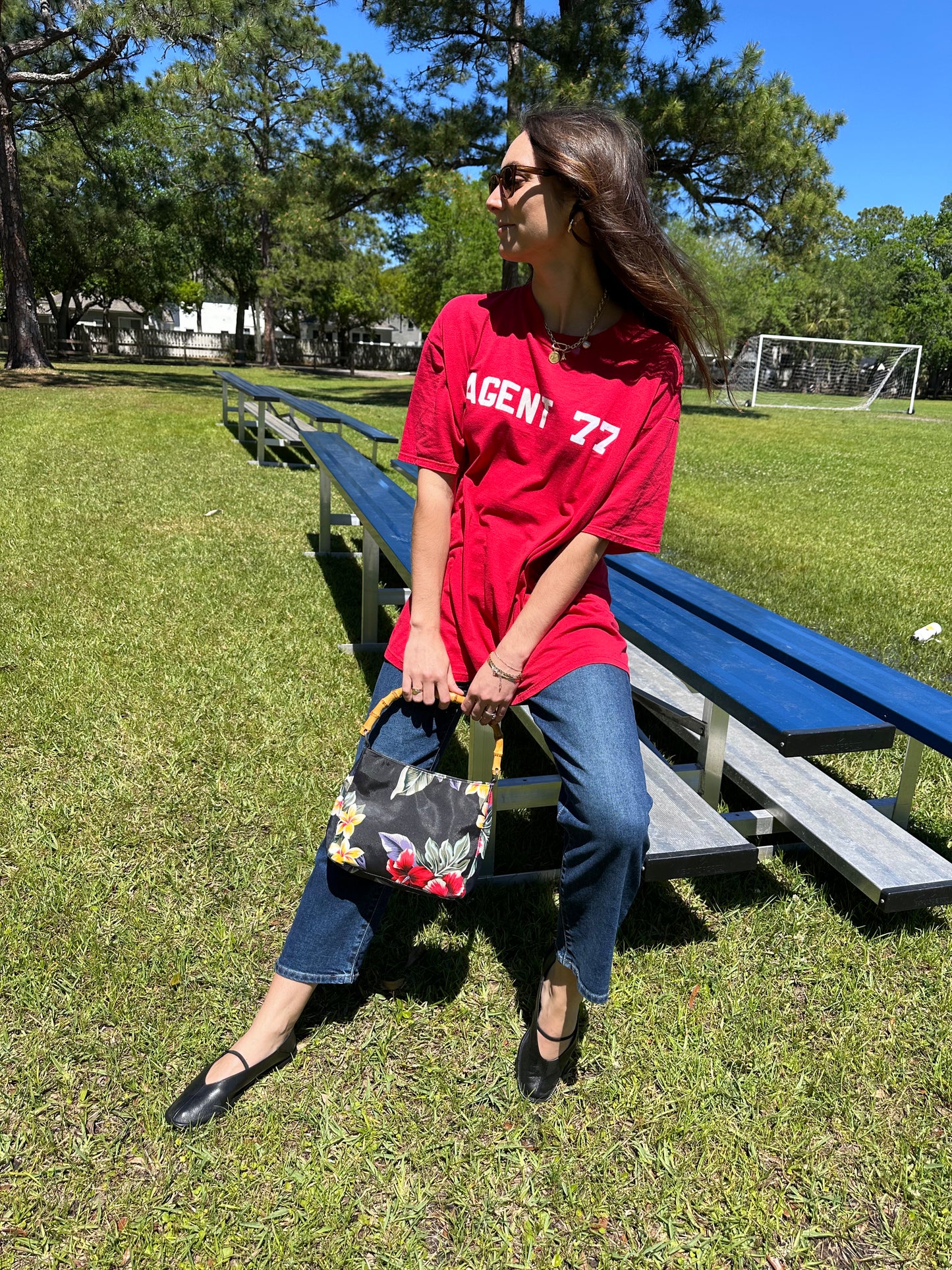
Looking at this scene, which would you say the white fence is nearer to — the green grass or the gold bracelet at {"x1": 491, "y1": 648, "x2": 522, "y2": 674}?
the green grass

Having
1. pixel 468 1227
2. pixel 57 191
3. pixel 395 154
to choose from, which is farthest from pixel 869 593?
pixel 57 191

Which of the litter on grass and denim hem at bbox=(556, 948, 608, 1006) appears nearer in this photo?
denim hem at bbox=(556, 948, 608, 1006)

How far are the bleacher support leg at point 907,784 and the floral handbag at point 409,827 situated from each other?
1.60m

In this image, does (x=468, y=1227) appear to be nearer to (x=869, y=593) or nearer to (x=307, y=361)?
(x=869, y=593)

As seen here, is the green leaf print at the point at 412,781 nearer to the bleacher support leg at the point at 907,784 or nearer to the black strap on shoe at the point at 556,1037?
→ the black strap on shoe at the point at 556,1037

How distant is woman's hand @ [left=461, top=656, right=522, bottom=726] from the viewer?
1949mm

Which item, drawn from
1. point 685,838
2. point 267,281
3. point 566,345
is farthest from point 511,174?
point 267,281

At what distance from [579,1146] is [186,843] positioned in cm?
155

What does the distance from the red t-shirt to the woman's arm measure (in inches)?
1.4

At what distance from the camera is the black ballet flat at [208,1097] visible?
1.92 m

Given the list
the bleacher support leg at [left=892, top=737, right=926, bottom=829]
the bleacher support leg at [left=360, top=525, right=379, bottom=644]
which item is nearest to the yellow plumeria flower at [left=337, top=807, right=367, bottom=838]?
the bleacher support leg at [left=892, top=737, right=926, bottom=829]

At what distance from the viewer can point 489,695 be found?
6.40ft

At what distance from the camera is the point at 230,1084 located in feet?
6.42

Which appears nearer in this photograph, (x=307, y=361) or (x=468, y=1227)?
(x=468, y=1227)
